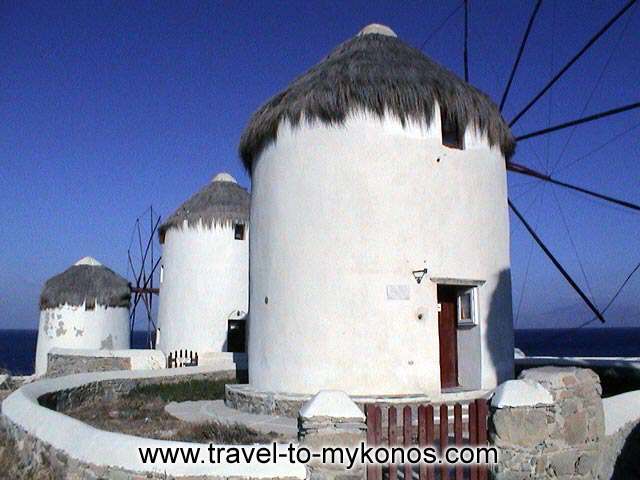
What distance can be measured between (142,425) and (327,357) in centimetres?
316

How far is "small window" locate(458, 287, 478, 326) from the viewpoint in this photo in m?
10.3

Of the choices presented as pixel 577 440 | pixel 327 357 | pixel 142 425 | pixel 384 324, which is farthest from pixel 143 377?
pixel 577 440

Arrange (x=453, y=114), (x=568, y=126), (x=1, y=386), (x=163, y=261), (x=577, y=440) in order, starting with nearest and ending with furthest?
(x=577, y=440) < (x=453, y=114) < (x=568, y=126) < (x=1, y=386) < (x=163, y=261)

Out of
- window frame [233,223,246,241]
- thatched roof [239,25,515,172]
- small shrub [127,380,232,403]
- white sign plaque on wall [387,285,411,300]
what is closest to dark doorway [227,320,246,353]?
window frame [233,223,246,241]

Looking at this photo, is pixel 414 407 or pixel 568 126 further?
pixel 568 126

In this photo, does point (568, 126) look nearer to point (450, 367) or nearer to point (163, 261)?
point (450, 367)

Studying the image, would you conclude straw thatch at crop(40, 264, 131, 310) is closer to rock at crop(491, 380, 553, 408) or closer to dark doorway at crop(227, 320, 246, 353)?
dark doorway at crop(227, 320, 246, 353)

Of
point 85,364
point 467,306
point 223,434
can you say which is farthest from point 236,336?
point 223,434

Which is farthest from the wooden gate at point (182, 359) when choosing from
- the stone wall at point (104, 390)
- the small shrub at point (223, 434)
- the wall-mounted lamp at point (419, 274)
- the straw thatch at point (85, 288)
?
the wall-mounted lamp at point (419, 274)

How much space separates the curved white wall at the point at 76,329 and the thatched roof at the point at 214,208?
466 centimetres

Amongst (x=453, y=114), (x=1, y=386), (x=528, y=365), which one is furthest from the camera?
(x=1, y=386)

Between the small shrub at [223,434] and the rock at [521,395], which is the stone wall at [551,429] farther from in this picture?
the small shrub at [223,434]

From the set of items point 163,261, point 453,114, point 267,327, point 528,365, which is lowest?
point 528,365

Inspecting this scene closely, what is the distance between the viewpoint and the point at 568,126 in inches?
470
